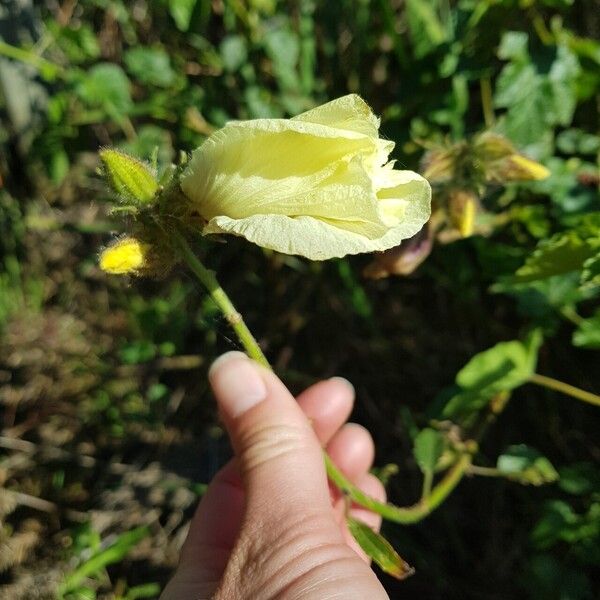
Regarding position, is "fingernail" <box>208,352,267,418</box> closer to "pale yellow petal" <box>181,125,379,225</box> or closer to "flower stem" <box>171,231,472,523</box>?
"flower stem" <box>171,231,472,523</box>

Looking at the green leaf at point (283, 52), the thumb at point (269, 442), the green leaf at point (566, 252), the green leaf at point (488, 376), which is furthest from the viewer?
the green leaf at point (283, 52)

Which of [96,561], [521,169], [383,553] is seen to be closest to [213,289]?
[383,553]

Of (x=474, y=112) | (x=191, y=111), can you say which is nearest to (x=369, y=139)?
(x=191, y=111)

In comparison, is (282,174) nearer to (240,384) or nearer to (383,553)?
(240,384)

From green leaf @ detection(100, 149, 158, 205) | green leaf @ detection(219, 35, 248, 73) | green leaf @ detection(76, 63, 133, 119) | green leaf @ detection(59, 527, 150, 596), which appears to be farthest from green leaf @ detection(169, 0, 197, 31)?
green leaf @ detection(59, 527, 150, 596)

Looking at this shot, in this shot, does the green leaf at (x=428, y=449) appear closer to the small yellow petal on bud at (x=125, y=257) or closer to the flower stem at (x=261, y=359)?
the flower stem at (x=261, y=359)

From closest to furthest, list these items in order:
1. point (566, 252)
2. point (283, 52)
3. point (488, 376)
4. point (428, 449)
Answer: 1. point (566, 252)
2. point (428, 449)
3. point (488, 376)
4. point (283, 52)

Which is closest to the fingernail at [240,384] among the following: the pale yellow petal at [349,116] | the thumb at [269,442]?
the thumb at [269,442]
